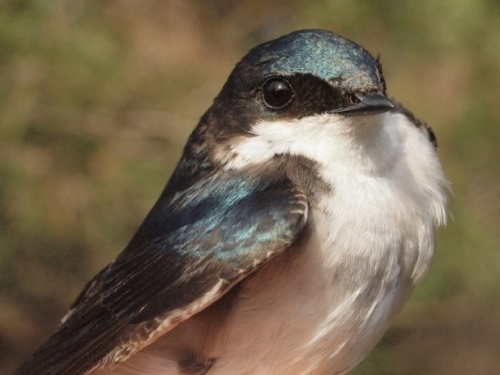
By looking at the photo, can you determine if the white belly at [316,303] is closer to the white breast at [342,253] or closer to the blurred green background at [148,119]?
the white breast at [342,253]

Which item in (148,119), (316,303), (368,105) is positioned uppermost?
(148,119)

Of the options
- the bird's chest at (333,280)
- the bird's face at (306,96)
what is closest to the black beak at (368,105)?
the bird's face at (306,96)

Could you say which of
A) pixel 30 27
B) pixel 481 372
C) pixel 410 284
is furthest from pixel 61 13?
pixel 481 372

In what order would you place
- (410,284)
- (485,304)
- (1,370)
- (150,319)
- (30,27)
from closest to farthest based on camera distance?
(150,319) → (410,284) → (30,27) → (485,304) → (1,370)

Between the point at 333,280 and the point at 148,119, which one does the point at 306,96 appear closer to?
the point at 333,280

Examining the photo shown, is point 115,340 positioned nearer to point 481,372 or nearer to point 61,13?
point 61,13

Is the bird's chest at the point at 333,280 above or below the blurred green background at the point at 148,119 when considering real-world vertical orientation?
below

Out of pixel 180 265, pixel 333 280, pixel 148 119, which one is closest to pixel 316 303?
pixel 333 280
